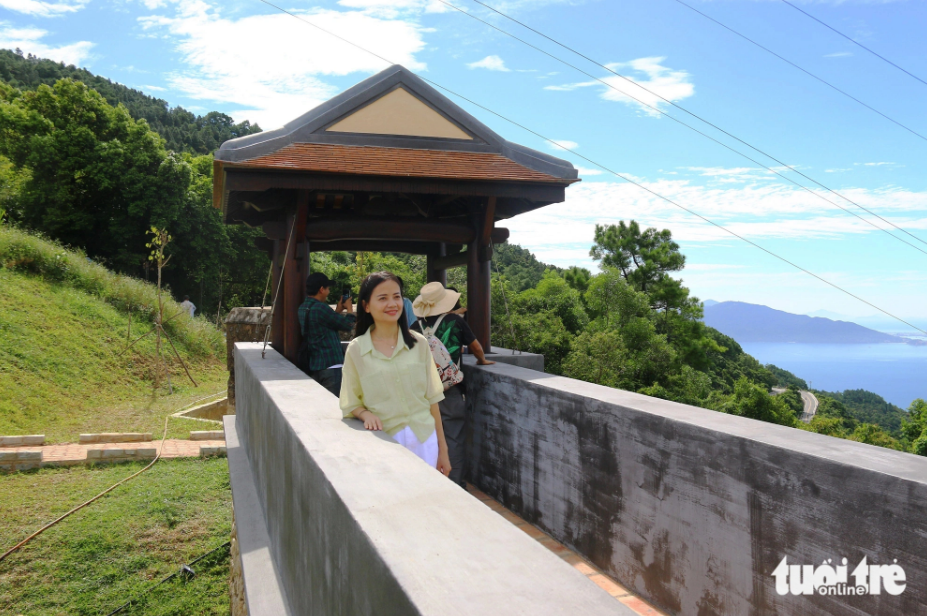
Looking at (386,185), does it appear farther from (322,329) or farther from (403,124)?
(322,329)

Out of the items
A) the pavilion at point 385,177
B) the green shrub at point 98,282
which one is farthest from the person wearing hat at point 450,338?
the green shrub at point 98,282

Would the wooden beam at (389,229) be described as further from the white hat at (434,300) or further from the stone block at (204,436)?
the stone block at (204,436)

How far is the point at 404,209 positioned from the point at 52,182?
34.4 metres

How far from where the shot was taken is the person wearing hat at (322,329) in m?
6.13

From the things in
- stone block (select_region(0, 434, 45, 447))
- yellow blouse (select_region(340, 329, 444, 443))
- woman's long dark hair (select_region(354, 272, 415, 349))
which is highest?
woman's long dark hair (select_region(354, 272, 415, 349))

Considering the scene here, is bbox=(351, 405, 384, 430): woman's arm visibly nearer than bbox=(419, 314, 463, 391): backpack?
Yes

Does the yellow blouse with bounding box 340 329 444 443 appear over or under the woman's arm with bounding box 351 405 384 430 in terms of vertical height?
over

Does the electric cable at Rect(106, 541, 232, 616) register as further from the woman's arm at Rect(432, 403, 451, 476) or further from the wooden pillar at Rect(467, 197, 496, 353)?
the woman's arm at Rect(432, 403, 451, 476)

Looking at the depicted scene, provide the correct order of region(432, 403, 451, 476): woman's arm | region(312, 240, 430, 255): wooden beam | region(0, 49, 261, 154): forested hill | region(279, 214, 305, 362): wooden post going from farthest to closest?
region(0, 49, 261, 154): forested hill, region(312, 240, 430, 255): wooden beam, region(279, 214, 305, 362): wooden post, region(432, 403, 451, 476): woman's arm

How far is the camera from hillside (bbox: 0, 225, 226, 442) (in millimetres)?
12953

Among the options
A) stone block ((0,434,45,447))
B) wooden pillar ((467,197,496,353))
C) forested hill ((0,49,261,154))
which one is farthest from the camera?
forested hill ((0,49,261,154))

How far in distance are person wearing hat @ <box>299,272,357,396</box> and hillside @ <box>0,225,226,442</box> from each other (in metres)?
6.78

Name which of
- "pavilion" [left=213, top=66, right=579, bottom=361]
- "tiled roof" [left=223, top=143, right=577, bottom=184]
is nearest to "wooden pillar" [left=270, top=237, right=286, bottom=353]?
"pavilion" [left=213, top=66, right=579, bottom=361]

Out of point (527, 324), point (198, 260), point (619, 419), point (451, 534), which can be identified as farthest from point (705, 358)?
point (451, 534)
